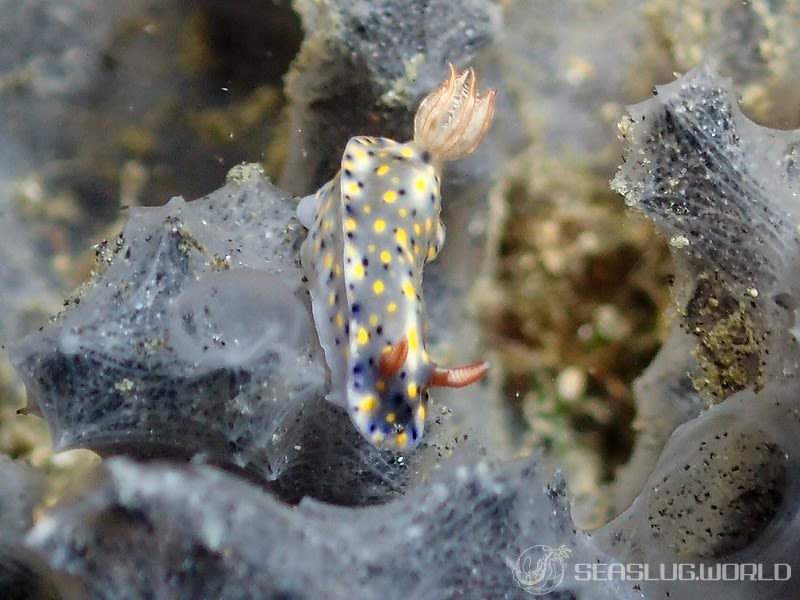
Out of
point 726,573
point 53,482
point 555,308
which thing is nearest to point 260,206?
point 53,482

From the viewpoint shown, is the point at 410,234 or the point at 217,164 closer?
the point at 410,234

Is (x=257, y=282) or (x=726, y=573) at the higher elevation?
(x=257, y=282)

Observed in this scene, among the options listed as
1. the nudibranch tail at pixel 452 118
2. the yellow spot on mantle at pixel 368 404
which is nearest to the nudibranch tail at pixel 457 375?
the yellow spot on mantle at pixel 368 404

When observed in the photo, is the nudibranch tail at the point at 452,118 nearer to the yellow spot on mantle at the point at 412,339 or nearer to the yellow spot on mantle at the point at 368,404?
the yellow spot on mantle at the point at 412,339

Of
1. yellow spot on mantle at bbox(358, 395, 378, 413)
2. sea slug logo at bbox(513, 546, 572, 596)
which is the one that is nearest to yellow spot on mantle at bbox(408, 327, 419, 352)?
yellow spot on mantle at bbox(358, 395, 378, 413)

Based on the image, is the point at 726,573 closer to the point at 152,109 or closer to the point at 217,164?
the point at 217,164

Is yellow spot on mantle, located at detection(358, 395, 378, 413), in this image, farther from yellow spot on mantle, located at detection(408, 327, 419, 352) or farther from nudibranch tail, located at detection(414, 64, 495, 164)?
nudibranch tail, located at detection(414, 64, 495, 164)

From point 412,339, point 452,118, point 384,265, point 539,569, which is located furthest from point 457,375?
point 452,118
